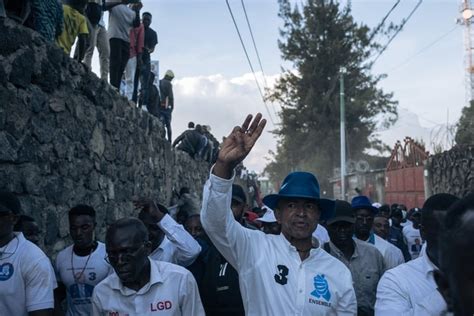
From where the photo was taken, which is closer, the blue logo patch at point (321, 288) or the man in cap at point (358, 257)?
the blue logo patch at point (321, 288)

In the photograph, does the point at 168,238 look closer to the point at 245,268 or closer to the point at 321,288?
Answer: the point at 245,268

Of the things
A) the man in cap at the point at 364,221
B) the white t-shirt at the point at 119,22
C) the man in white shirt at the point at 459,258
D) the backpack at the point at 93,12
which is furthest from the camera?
the white t-shirt at the point at 119,22

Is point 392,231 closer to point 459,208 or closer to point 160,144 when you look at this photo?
point 160,144

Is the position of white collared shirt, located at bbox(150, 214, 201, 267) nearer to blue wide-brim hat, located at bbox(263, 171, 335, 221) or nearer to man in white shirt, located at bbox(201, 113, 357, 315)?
blue wide-brim hat, located at bbox(263, 171, 335, 221)

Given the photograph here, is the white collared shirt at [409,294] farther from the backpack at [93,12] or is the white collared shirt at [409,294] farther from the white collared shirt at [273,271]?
the backpack at [93,12]

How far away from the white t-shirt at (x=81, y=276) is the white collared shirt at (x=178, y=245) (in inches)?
18.4

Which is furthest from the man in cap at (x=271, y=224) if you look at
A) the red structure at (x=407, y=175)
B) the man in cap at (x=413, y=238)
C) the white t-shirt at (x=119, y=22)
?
the red structure at (x=407, y=175)

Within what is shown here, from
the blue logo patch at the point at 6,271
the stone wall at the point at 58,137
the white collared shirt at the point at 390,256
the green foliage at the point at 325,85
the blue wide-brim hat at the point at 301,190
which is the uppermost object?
the green foliage at the point at 325,85

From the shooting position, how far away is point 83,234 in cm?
403

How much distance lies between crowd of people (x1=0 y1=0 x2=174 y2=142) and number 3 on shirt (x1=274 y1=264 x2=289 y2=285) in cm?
317

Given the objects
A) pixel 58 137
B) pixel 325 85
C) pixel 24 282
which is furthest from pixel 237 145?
pixel 325 85

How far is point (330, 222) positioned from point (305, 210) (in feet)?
5.78

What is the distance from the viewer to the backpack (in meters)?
7.34

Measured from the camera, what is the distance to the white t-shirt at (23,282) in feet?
10.1
